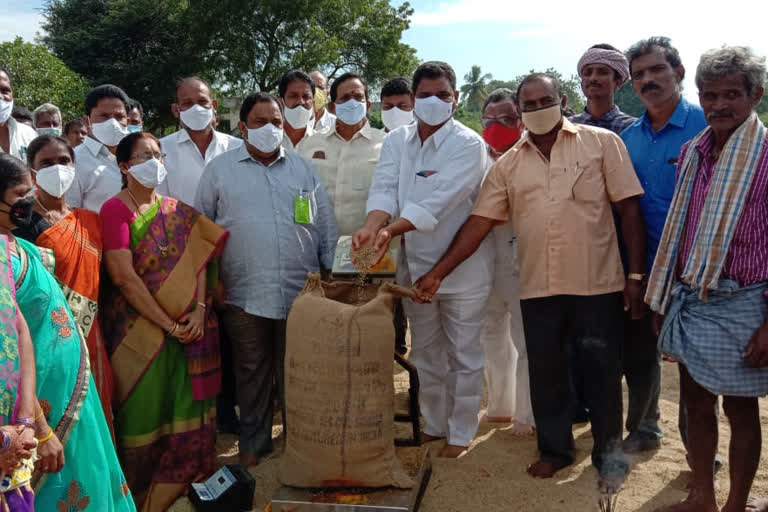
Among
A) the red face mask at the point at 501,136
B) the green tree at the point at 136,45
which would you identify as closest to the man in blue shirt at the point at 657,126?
the red face mask at the point at 501,136

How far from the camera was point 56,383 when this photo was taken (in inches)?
101

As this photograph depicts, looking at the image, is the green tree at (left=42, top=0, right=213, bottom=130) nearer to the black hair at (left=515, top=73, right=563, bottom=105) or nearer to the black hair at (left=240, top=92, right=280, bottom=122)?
the black hair at (left=240, top=92, right=280, bottom=122)

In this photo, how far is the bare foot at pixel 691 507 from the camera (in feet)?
9.98

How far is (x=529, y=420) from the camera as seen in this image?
13.9ft

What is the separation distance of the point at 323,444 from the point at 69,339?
3.98ft

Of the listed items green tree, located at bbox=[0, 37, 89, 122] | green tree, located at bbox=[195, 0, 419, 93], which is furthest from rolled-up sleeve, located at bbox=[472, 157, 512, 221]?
green tree, located at bbox=[195, 0, 419, 93]

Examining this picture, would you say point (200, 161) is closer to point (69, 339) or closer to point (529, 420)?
point (69, 339)

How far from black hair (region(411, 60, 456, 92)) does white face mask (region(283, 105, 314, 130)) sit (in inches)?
54.9

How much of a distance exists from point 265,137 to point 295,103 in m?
1.28

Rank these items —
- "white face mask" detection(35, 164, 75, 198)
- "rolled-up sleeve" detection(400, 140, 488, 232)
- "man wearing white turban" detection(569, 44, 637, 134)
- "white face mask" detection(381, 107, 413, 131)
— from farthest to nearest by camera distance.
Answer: "white face mask" detection(381, 107, 413, 131)
"man wearing white turban" detection(569, 44, 637, 134)
"rolled-up sleeve" detection(400, 140, 488, 232)
"white face mask" detection(35, 164, 75, 198)

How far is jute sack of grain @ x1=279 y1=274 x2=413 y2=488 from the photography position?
9.82 feet

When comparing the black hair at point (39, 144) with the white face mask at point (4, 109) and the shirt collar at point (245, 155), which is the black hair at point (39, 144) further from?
the white face mask at point (4, 109)

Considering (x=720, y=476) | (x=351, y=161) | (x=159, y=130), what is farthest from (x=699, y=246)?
(x=159, y=130)

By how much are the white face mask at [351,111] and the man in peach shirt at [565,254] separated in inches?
52.5
